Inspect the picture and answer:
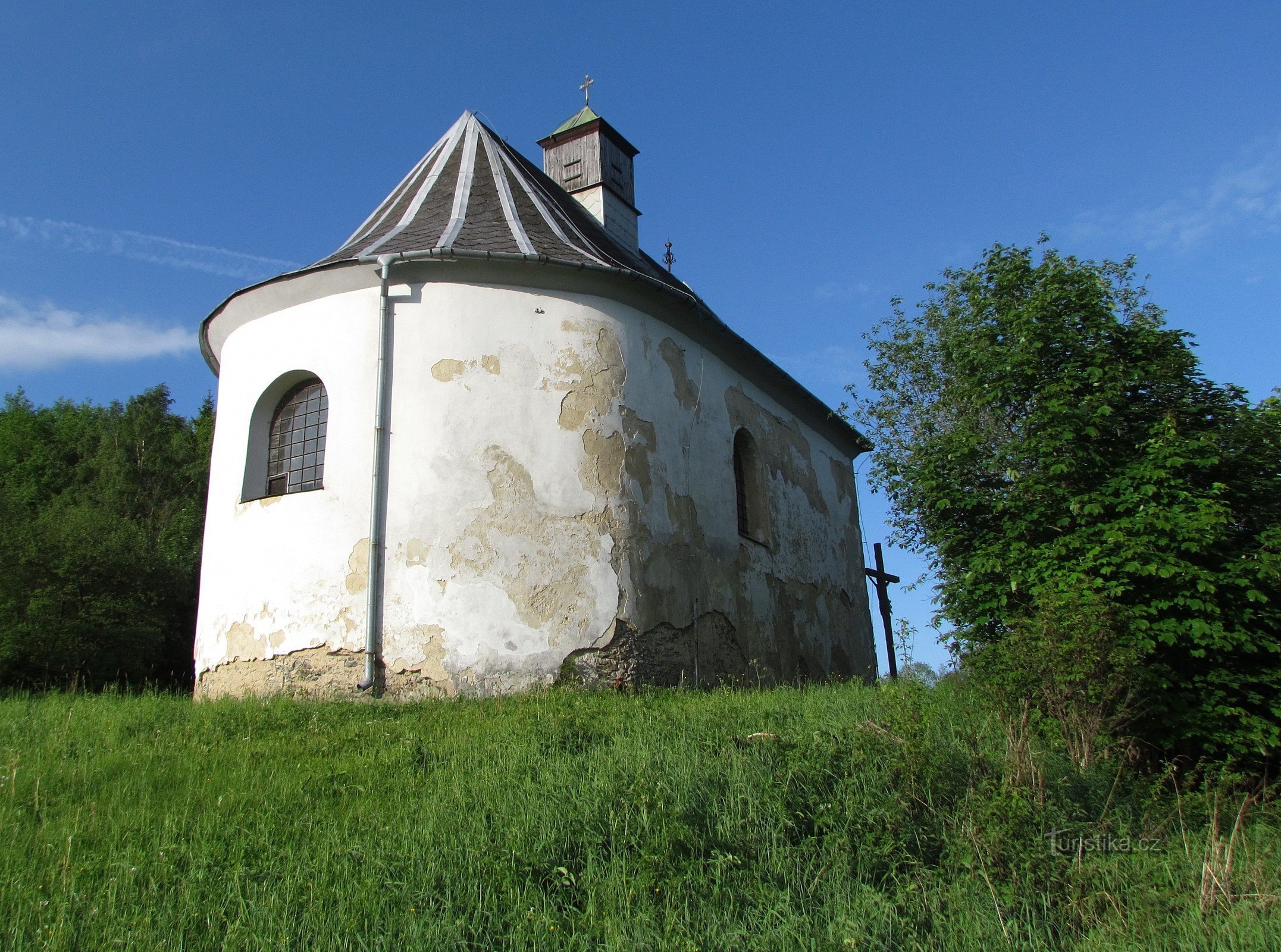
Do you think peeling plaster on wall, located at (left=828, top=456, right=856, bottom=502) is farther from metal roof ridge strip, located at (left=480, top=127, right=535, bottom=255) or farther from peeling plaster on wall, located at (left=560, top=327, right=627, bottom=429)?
metal roof ridge strip, located at (left=480, top=127, right=535, bottom=255)

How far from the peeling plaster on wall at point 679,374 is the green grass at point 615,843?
5636 mm

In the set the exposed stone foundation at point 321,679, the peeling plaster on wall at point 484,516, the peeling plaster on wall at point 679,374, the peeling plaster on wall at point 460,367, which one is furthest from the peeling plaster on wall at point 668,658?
the peeling plaster on wall at point 460,367

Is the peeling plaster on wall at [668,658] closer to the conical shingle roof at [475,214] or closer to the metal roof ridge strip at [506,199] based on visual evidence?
the conical shingle roof at [475,214]

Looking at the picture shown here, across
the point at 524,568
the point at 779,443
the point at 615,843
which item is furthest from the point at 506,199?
the point at 615,843

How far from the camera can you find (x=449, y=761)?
255 inches

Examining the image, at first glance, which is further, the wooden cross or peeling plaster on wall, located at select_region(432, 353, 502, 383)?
the wooden cross

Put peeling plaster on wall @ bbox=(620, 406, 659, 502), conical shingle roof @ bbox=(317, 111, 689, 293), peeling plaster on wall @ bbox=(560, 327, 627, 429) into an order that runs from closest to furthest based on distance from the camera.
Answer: peeling plaster on wall @ bbox=(560, 327, 627, 429)
peeling plaster on wall @ bbox=(620, 406, 659, 502)
conical shingle roof @ bbox=(317, 111, 689, 293)

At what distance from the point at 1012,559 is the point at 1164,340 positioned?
281 centimetres

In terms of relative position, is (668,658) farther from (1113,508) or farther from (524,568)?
(1113,508)

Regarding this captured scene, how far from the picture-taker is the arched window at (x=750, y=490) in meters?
13.8

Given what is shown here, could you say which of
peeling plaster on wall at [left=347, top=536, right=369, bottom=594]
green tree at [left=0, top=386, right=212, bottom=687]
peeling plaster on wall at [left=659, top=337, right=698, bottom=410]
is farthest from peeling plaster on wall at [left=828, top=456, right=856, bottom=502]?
green tree at [left=0, top=386, right=212, bottom=687]

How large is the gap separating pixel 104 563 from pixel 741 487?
36.1ft

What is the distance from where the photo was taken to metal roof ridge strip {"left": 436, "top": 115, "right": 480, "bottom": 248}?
11.4m

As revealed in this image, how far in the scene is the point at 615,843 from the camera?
16.7ft
